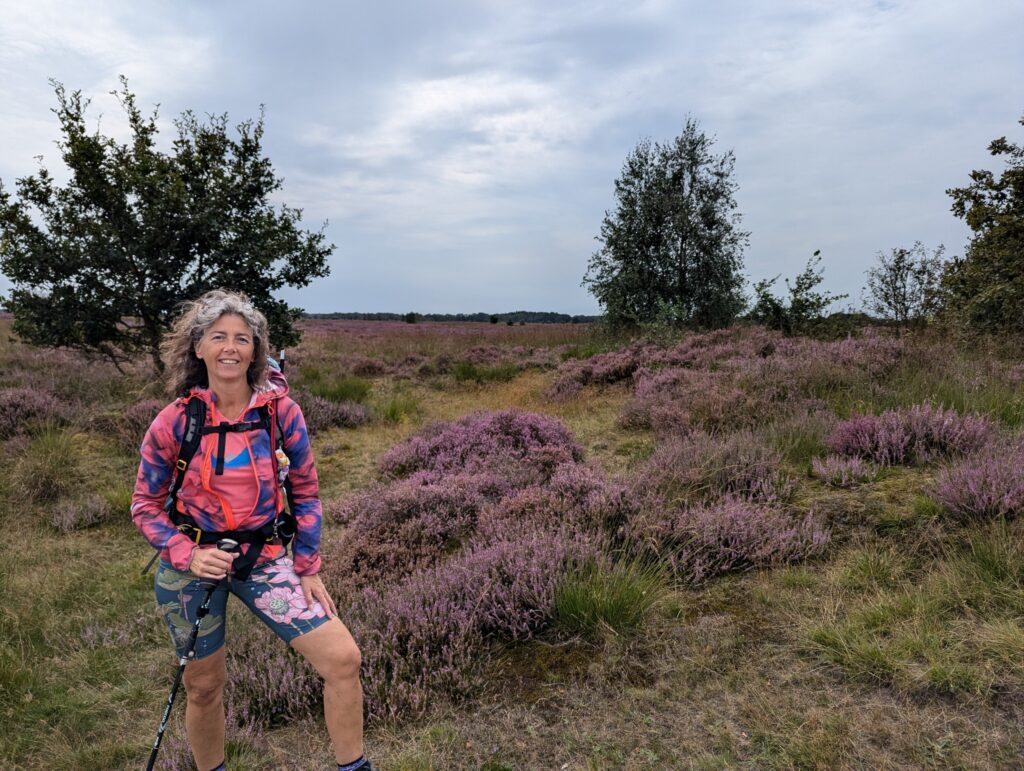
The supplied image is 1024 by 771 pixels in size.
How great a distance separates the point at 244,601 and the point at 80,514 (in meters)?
5.08

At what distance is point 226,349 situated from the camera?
234cm

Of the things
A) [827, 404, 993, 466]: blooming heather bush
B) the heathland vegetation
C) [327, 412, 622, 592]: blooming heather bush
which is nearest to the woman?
the heathland vegetation

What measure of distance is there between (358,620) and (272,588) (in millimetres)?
1341

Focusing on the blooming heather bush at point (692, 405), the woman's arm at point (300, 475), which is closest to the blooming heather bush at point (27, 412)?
the woman's arm at point (300, 475)

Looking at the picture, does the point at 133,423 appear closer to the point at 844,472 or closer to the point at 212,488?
the point at 212,488

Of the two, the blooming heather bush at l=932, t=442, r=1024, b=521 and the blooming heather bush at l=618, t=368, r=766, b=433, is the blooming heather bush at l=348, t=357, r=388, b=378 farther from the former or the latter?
the blooming heather bush at l=932, t=442, r=1024, b=521

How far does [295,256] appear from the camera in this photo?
1025 cm

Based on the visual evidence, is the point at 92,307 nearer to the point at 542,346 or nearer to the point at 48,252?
the point at 48,252

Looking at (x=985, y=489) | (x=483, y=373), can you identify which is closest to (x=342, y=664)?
(x=985, y=489)

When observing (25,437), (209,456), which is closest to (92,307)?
(25,437)

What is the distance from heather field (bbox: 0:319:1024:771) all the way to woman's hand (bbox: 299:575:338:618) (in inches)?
31.9

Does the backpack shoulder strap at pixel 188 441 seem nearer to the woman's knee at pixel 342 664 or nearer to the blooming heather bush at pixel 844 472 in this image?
the woman's knee at pixel 342 664

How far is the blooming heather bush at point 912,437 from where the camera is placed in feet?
16.0

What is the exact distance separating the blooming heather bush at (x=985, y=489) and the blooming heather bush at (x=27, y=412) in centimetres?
1076
